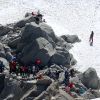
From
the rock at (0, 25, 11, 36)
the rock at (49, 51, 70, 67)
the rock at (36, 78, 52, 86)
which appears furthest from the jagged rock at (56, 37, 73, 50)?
the rock at (36, 78, 52, 86)

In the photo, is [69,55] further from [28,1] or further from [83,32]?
[28,1]

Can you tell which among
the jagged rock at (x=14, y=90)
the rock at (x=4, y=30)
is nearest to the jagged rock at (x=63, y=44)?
the rock at (x=4, y=30)

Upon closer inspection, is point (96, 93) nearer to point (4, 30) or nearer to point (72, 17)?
point (4, 30)

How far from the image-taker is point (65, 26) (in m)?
48.8

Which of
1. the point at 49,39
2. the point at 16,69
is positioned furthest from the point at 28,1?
the point at 16,69

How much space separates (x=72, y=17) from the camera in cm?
5216

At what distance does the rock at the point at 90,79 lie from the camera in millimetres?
34031

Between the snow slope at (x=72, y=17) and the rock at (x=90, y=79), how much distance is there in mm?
3883

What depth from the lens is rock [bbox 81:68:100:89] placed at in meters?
34.0

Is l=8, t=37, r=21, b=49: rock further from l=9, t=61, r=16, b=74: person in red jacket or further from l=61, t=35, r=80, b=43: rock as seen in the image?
l=61, t=35, r=80, b=43: rock

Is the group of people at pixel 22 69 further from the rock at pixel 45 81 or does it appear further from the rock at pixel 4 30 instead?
the rock at pixel 4 30

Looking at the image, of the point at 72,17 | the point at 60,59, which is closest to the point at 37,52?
the point at 60,59

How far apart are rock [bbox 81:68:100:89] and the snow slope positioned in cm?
388

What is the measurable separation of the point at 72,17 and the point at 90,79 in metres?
19.4
